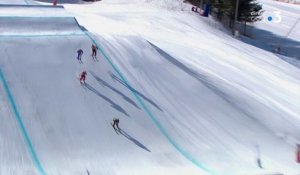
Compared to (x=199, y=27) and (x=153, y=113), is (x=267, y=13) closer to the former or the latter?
(x=199, y=27)

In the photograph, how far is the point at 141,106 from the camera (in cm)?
2242

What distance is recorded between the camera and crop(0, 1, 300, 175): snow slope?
754 inches

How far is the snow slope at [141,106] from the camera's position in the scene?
19156 millimetres

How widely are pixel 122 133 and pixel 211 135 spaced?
387 centimetres

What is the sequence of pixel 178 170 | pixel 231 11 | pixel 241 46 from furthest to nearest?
1. pixel 231 11
2. pixel 241 46
3. pixel 178 170

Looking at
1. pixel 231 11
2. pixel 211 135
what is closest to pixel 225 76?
pixel 211 135

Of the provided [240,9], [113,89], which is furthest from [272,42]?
[113,89]

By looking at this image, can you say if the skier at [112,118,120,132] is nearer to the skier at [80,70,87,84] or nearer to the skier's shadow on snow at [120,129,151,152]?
the skier's shadow on snow at [120,129,151,152]

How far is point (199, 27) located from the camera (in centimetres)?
3572

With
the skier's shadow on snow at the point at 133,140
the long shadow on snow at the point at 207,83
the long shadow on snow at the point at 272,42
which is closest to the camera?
the skier's shadow on snow at the point at 133,140

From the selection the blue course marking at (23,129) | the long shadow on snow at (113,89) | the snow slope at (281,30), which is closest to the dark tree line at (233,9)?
the snow slope at (281,30)

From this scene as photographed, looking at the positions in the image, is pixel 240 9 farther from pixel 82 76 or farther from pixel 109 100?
pixel 109 100

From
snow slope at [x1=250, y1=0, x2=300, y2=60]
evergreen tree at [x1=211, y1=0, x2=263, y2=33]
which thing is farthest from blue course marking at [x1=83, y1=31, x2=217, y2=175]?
snow slope at [x1=250, y1=0, x2=300, y2=60]

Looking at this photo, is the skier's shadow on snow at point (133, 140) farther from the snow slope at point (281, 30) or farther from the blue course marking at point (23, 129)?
the snow slope at point (281, 30)
